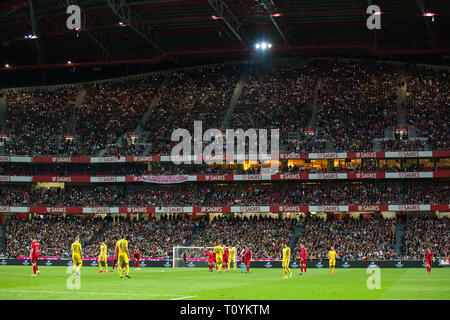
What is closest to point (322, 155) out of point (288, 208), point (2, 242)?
A: point (288, 208)

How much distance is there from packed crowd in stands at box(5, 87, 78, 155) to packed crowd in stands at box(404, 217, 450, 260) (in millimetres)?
39879

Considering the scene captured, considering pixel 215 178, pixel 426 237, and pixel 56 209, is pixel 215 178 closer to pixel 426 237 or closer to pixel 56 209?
pixel 56 209

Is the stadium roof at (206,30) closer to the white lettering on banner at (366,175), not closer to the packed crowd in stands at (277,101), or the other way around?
the packed crowd in stands at (277,101)

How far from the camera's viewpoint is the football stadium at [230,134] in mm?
58969

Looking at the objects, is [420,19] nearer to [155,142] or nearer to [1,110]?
[155,142]

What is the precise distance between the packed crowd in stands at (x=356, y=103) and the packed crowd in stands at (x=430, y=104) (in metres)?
1.89

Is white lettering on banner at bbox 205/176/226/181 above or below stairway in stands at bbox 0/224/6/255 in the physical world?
above

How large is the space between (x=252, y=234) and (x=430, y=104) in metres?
24.0

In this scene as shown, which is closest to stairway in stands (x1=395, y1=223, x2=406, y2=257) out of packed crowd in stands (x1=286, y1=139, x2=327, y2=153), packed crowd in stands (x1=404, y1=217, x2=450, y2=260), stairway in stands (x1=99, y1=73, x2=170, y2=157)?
packed crowd in stands (x1=404, y1=217, x2=450, y2=260)

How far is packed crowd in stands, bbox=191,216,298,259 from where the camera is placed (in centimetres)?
5728

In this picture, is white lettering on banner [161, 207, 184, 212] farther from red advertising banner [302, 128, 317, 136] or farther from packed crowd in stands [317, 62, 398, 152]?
packed crowd in stands [317, 62, 398, 152]

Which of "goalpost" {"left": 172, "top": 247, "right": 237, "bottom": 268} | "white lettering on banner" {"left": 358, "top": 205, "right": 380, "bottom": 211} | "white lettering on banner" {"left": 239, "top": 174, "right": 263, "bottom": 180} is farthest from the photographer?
"white lettering on banner" {"left": 239, "top": 174, "right": 263, "bottom": 180}

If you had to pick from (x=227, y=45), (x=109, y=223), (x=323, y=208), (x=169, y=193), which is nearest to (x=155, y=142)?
(x=169, y=193)

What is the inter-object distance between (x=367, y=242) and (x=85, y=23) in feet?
117
